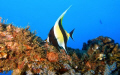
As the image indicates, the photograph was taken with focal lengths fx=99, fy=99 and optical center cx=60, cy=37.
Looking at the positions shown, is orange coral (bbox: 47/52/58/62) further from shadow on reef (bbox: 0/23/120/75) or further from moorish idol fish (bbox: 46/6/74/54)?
moorish idol fish (bbox: 46/6/74/54)

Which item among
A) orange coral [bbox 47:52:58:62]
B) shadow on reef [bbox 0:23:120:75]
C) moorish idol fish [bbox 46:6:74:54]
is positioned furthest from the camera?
orange coral [bbox 47:52:58:62]

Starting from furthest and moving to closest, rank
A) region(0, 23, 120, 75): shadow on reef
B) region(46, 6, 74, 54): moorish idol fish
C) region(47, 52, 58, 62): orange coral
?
region(47, 52, 58, 62): orange coral → region(0, 23, 120, 75): shadow on reef → region(46, 6, 74, 54): moorish idol fish

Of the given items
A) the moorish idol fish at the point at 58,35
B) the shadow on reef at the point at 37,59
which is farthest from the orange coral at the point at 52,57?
the moorish idol fish at the point at 58,35

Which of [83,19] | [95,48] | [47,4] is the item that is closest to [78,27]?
[83,19]

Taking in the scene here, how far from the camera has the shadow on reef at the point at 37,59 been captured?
8.52 feet

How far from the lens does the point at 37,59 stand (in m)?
2.64

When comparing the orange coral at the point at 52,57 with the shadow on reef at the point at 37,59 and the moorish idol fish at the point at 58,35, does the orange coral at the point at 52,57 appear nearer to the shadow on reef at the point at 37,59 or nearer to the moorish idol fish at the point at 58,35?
the shadow on reef at the point at 37,59

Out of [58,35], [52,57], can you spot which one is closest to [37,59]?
[52,57]

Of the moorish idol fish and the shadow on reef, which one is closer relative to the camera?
the moorish idol fish

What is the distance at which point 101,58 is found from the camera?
2.88 metres

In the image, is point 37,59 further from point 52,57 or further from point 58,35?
point 58,35

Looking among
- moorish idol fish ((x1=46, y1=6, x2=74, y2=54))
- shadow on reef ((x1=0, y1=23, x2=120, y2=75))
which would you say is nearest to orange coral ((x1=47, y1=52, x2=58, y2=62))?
shadow on reef ((x1=0, y1=23, x2=120, y2=75))

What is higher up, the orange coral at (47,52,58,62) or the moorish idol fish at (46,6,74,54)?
the moorish idol fish at (46,6,74,54)

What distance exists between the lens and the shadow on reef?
2.60 m
